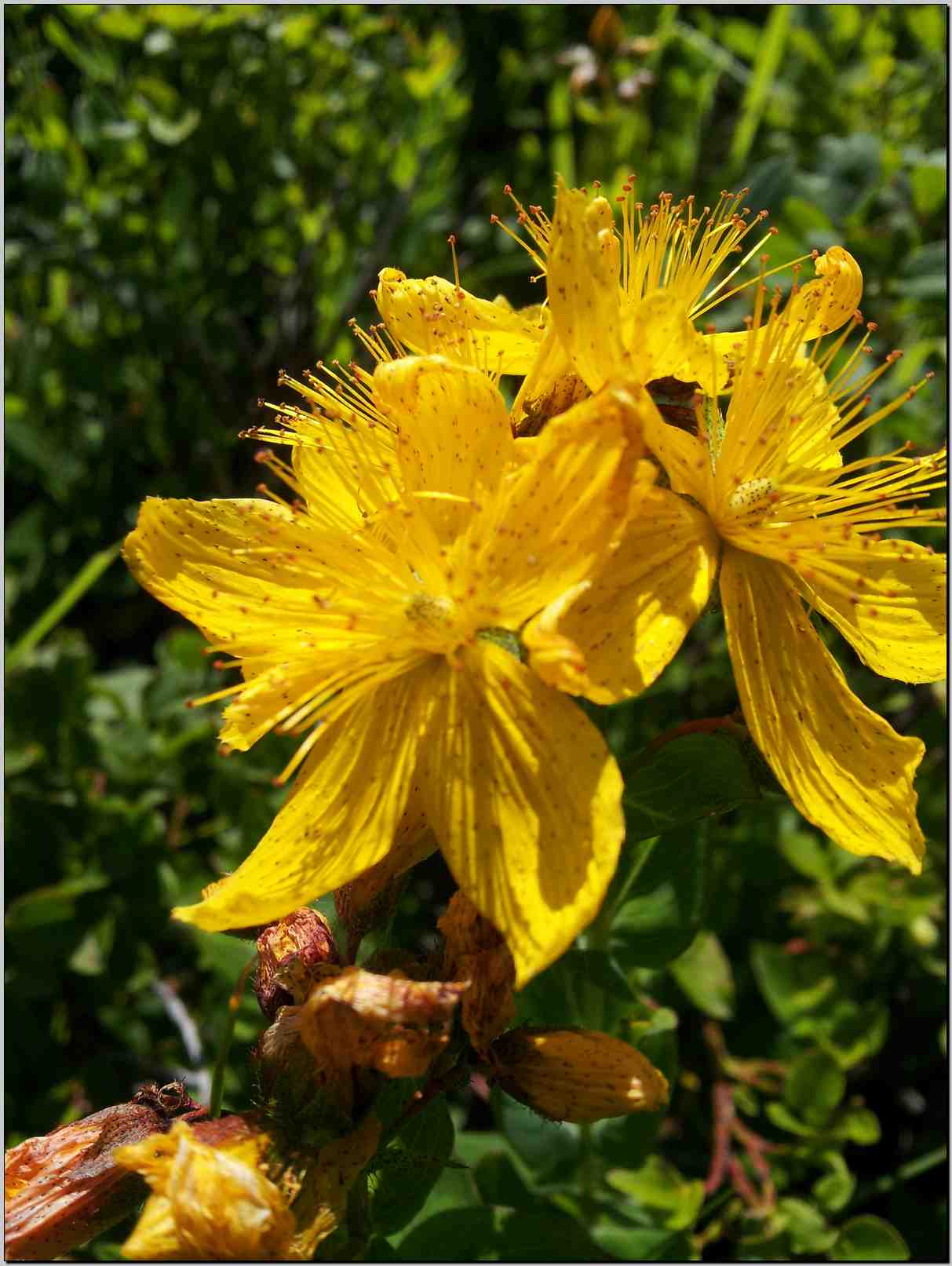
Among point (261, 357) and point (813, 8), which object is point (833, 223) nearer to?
point (813, 8)

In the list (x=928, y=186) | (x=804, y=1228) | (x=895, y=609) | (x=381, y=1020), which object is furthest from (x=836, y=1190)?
(x=928, y=186)

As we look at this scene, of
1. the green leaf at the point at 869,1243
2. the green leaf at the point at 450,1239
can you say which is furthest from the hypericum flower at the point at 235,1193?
the green leaf at the point at 869,1243

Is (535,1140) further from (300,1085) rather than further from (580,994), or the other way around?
(300,1085)

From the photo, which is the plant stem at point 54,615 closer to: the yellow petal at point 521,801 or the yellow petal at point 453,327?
the yellow petal at point 453,327

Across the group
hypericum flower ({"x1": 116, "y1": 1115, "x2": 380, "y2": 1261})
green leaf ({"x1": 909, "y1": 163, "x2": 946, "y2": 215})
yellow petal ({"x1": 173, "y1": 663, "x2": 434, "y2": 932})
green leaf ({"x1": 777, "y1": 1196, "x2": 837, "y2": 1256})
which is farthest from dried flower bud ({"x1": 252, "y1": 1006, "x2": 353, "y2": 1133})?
green leaf ({"x1": 909, "y1": 163, "x2": 946, "y2": 215})

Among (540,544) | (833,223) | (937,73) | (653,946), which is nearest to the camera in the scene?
(540,544)

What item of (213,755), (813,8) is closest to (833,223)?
(813,8)
